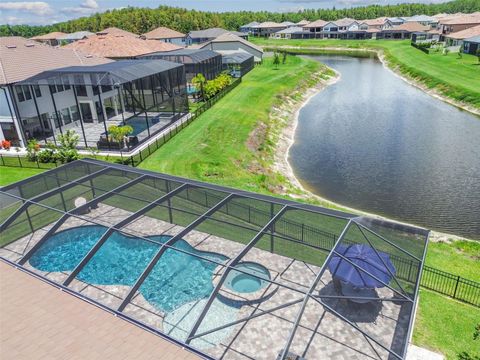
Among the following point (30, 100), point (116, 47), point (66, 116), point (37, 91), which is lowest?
point (66, 116)

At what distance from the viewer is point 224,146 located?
3316 cm

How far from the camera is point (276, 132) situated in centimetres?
4094

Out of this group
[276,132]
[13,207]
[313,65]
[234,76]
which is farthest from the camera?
[313,65]

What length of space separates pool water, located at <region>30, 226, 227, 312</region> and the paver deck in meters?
1.67

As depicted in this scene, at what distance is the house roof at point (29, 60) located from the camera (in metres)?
30.9

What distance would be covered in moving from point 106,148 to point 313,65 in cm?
5959

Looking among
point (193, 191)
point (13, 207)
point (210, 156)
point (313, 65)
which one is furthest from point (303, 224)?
point (313, 65)

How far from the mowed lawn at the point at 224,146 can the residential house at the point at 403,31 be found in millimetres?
90585

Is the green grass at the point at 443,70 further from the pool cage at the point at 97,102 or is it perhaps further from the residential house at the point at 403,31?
the pool cage at the point at 97,102

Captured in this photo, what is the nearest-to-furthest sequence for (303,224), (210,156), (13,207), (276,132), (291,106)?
(303,224) → (13,207) → (210,156) → (276,132) → (291,106)

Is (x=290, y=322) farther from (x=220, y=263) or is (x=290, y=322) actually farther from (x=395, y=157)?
(x=395, y=157)

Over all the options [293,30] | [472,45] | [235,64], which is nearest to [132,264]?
[235,64]

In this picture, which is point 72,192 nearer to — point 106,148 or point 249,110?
point 106,148

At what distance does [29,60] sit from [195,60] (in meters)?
20.6
